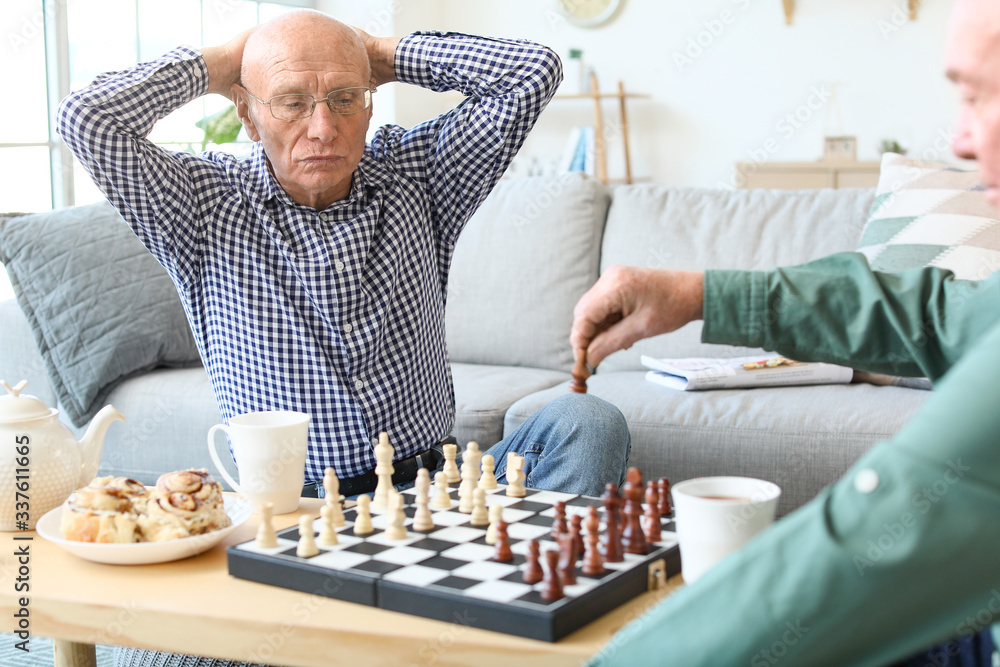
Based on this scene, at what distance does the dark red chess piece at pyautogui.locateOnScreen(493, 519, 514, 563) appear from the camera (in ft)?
3.09

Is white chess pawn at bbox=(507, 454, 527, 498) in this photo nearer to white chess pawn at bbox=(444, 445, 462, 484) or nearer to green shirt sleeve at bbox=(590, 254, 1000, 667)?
white chess pawn at bbox=(444, 445, 462, 484)

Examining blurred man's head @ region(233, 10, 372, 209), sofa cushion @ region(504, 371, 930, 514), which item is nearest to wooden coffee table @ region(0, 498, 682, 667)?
blurred man's head @ region(233, 10, 372, 209)

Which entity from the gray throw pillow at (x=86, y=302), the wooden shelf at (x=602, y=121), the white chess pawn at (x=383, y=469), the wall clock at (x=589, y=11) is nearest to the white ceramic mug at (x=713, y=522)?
the white chess pawn at (x=383, y=469)

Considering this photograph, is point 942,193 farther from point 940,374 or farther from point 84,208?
point 84,208

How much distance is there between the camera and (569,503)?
1146 mm

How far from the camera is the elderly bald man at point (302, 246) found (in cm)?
156

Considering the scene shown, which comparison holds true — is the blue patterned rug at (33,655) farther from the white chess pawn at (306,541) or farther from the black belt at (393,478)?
the white chess pawn at (306,541)

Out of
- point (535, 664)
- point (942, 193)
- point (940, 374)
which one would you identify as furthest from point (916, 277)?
point (942, 193)

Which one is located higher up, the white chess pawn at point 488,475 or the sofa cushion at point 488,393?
the white chess pawn at point 488,475

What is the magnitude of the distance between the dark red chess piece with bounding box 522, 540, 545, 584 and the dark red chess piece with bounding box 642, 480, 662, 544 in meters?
0.16

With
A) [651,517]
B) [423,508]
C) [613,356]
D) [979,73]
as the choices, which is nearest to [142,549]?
[423,508]

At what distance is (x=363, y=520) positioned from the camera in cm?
106

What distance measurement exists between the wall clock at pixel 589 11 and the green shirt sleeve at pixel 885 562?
5069mm

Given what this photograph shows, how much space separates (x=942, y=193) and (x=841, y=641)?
2.00 m
